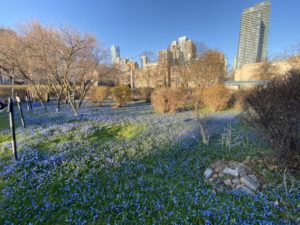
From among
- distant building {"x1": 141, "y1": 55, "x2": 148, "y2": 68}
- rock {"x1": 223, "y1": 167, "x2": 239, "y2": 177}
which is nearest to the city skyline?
distant building {"x1": 141, "y1": 55, "x2": 148, "y2": 68}

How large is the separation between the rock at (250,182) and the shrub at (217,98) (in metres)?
8.47

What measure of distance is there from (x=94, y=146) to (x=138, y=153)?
4.96ft

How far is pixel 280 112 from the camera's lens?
2.68 m

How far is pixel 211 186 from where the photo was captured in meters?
2.84

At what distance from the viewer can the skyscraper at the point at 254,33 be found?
71.9 feet

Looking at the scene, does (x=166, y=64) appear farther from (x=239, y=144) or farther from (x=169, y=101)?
(x=239, y=144)

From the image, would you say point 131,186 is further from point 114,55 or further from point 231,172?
point 114,55

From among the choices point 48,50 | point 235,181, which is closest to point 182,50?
point 48,50

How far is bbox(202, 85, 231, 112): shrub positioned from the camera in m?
10.6

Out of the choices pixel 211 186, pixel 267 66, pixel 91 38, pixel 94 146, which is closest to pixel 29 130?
pixel 94 146

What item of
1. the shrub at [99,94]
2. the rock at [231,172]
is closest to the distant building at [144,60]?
the shrub at [99,94]

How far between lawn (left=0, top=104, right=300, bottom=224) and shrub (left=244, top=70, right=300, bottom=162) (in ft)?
1.96

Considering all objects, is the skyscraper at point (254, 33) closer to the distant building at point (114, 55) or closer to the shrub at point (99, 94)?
the distant building at point (114, 55)

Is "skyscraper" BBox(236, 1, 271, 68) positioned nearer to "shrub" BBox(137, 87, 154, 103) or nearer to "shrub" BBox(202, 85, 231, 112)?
"shrub" BBox(202, 85, 231, 112)
